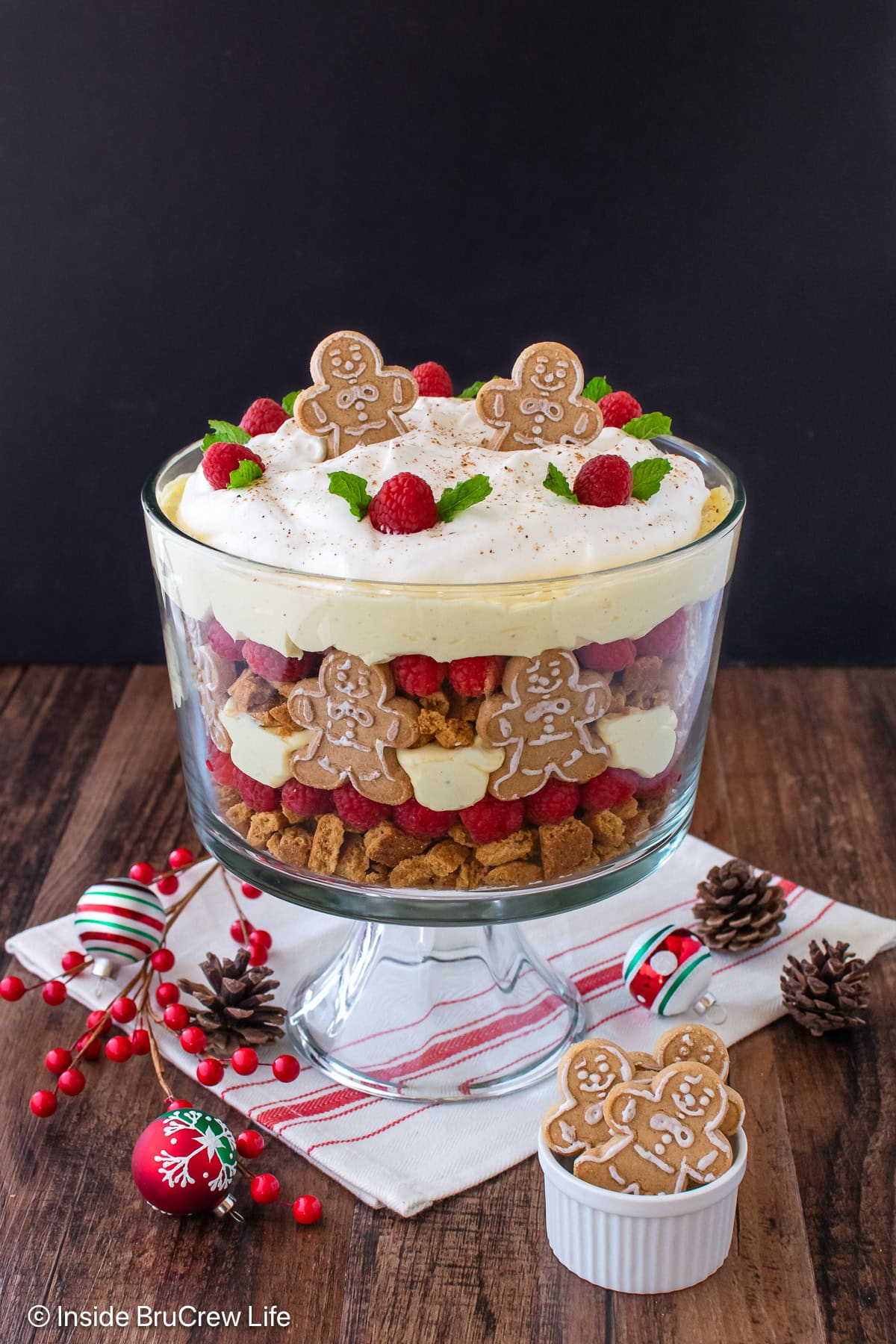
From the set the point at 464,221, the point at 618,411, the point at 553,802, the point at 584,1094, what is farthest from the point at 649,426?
the point at 464,221

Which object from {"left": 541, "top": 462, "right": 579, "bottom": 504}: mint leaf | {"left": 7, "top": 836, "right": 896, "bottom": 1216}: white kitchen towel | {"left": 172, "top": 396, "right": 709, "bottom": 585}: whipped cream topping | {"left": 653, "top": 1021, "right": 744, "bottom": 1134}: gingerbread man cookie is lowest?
{"left": 7, "top": 836, "right": 896, "bottom": 1216}: white kitchen towel

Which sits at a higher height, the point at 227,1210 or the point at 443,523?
the point at 443,523

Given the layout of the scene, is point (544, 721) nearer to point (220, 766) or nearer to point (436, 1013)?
point (220, 766)

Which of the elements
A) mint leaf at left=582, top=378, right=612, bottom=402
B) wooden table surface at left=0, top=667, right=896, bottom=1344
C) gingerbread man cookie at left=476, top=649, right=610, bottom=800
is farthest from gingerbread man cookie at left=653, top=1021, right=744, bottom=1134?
mint leaf at left=582, top=378, right=612, bottom=402

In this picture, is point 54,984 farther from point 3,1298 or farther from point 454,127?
point 454,127

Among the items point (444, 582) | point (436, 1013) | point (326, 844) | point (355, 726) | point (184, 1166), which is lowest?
point (436, 1013)

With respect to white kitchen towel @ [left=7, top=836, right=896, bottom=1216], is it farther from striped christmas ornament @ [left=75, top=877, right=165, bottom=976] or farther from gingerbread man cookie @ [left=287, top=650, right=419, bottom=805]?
gingerbread man cookie @ [left=287, top=650, right=419, bottom=805]

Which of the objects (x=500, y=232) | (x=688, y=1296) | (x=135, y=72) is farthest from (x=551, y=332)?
(x=688, y=1296)

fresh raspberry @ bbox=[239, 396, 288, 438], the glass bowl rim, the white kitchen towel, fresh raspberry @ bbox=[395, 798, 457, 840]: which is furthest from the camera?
fresh raspberry @ bbox=[239, 396, 288, 438]
